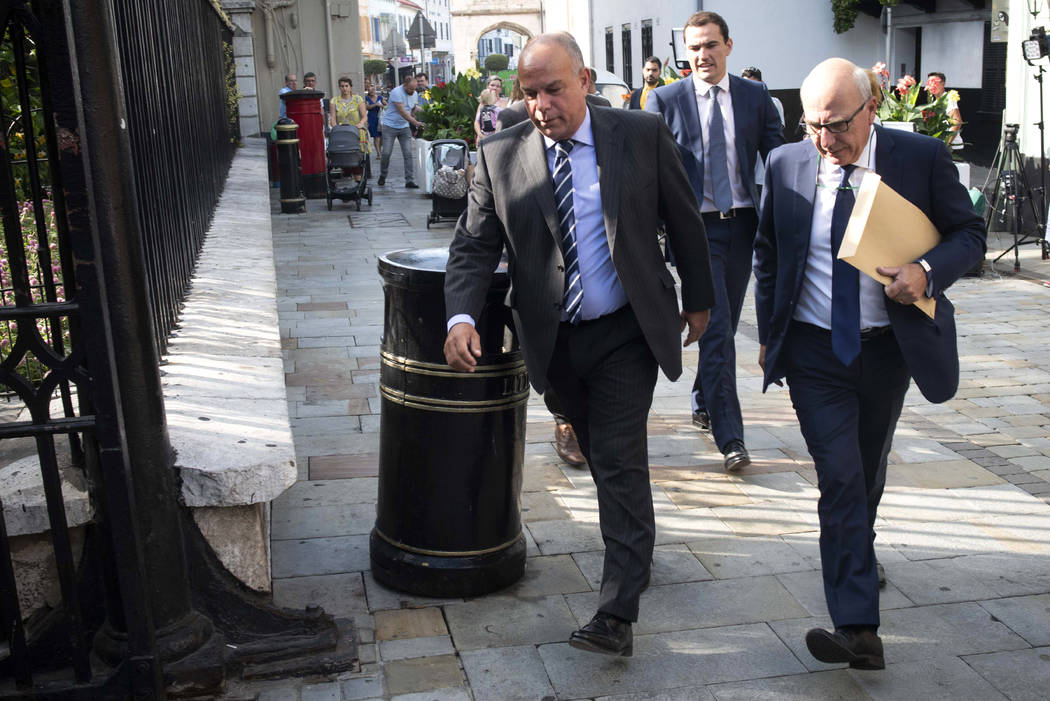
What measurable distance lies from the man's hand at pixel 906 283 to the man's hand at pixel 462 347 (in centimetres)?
123

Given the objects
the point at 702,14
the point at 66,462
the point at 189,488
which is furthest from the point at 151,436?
the point at 702,14

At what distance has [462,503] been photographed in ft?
13.2

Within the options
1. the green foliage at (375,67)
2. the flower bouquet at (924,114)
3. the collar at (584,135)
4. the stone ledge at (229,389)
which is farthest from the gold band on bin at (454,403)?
the green foliage at (375,67)

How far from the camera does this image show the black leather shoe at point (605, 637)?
355 centimetres

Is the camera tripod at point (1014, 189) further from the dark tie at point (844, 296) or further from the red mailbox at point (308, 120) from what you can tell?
the red mailbox at point (308, 120)

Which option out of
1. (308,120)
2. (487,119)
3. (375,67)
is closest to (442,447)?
(487,119)

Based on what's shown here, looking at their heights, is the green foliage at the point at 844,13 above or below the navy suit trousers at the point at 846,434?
above

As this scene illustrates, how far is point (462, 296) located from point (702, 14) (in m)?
2.64

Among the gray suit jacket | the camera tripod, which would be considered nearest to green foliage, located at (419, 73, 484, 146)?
the camera tripod

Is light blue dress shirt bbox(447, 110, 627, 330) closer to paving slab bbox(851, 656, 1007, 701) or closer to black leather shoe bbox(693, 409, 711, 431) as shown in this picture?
paving slab bbox(851, 656, 1007, 701)

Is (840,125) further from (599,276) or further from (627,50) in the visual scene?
(627,50)

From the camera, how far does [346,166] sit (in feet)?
52.9

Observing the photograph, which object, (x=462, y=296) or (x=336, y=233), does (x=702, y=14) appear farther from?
(x=336, y=233)

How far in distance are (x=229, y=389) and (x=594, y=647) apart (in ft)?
5.58
